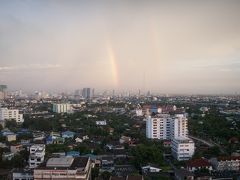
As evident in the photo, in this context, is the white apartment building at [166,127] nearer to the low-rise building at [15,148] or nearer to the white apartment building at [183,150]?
the white apartment building at [183,150]

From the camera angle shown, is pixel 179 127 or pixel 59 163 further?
pixel 179 127

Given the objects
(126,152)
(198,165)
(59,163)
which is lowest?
(126,152)

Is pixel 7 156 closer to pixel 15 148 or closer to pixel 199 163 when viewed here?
pixel 15 148

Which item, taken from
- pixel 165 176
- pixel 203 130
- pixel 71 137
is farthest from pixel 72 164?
pixel 203 130

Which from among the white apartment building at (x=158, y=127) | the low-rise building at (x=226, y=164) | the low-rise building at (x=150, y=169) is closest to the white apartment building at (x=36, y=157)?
the low-rise building at (x=150, y=169)

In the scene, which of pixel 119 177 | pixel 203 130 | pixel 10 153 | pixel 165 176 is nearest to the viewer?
pixel 119 177

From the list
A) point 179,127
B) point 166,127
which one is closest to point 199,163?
point 179,127

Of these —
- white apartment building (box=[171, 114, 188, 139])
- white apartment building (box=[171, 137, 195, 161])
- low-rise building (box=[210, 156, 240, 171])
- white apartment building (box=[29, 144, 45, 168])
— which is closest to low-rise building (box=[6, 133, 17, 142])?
white apartment building (box=[29, 144, 45, 168])

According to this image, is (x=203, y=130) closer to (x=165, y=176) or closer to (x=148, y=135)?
(x=148, y=135)
